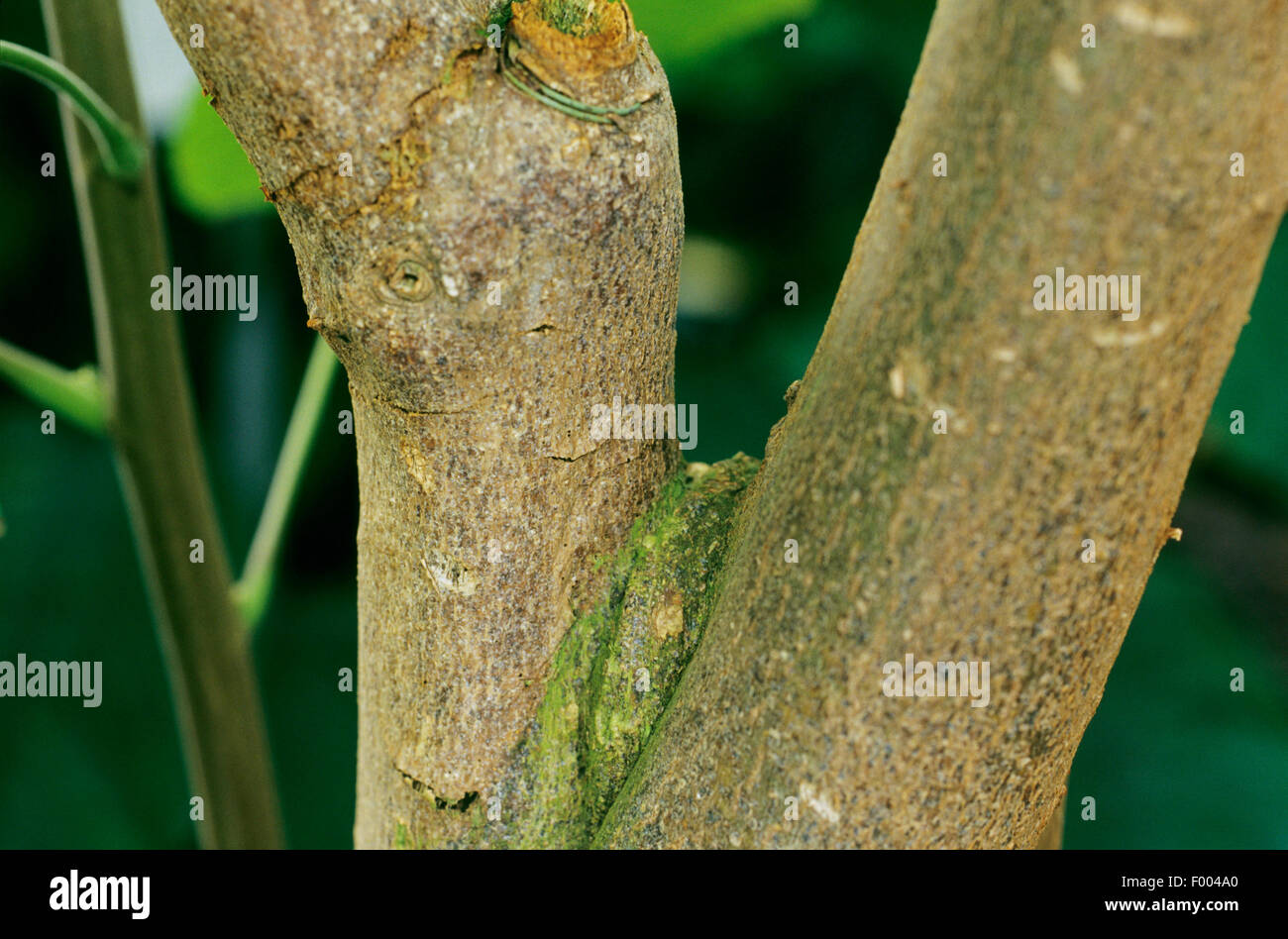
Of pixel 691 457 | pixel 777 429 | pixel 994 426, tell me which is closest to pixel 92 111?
pixel 777 429

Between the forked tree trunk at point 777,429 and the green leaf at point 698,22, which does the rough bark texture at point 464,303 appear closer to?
the forked tree trunk at point 777,429

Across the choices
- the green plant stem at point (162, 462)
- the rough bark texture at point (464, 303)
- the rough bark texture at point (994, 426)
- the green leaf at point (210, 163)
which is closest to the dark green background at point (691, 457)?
the green leaf at point (210, 163)

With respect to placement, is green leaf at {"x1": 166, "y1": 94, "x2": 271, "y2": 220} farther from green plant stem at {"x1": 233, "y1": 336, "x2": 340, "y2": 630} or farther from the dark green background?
green plant stem at {"x1": 233, "y1": 336, "x2": 340, "y2": 630}

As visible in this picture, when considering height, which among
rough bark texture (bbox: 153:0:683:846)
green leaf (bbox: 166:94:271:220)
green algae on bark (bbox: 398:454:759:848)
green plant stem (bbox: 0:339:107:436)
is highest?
green leaf (bbox: 166:94:271:220)

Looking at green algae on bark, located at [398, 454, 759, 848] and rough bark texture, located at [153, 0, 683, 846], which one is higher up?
rough bark texture, located at [153, 0, 683, 846]

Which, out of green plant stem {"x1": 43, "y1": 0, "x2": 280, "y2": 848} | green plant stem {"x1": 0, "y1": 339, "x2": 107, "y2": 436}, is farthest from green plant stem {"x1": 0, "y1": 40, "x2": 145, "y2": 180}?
green plant stem {"x1": 0, "y1": 339, "x2": 107, "y2": 436}

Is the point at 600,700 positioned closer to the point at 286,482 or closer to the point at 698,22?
the point at 286,482
